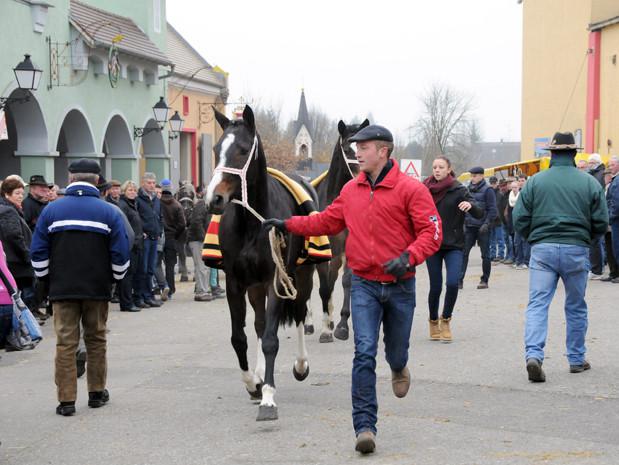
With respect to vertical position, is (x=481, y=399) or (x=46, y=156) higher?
(x=46, y=156)

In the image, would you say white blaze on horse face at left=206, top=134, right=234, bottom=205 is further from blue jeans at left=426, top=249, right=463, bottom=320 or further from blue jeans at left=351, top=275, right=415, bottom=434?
blue jeans at left=426, top=249, right=463, bottom=320

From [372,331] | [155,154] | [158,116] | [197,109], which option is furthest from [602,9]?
[372,331]

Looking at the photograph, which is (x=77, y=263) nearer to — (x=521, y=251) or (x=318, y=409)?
(x=318, y=409)

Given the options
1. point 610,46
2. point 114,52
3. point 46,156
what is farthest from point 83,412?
point 610,46

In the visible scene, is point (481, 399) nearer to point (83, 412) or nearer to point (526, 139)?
point (83, 412)

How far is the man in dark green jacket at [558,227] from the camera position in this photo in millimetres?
8656

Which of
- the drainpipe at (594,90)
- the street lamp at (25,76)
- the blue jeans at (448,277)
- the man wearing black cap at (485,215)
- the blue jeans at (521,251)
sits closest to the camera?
the blue jeans at (448,277)

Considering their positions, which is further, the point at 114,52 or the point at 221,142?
the point at 114,52

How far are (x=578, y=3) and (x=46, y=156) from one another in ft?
72.2

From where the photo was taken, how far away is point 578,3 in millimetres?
37125

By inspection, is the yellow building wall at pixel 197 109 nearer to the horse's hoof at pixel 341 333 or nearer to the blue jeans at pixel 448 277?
the horse's hoof at pixel 341 333

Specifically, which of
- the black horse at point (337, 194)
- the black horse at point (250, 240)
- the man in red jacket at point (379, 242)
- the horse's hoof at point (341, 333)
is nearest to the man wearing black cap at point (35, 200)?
the black horse at point (337, 194)

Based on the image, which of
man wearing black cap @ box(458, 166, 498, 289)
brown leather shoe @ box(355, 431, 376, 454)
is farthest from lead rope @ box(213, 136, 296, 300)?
man wearing black cap @ box(458, 166, 498, 289)

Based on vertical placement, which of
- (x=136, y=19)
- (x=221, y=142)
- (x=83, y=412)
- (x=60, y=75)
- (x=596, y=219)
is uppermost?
(x=136, y=19)
